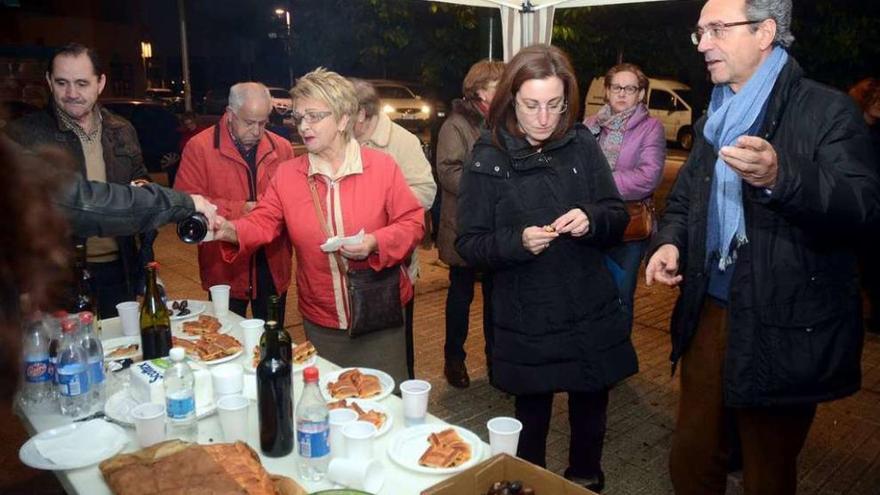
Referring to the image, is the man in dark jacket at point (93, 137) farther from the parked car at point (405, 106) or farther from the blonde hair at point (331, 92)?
the parked car at point (405, 106)

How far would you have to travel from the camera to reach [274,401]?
6.72 feet

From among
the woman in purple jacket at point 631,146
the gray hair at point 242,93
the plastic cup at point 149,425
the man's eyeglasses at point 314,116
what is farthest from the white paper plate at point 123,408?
the woman in purple jacket at point 631,146

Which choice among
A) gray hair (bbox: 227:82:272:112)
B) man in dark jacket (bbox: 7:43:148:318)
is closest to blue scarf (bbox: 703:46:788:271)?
gray hair (bbox: 227:82:272:112)

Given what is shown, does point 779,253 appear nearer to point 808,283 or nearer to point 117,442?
point 808,283

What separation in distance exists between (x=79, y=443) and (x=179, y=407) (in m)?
0.32

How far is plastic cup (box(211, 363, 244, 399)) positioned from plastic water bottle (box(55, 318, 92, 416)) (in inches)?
17.1

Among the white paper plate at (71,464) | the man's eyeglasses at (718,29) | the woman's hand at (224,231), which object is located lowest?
the white paper plate at (71,464)

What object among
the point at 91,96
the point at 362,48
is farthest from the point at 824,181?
the point at 362,48

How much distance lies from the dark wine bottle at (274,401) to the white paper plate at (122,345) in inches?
39.6

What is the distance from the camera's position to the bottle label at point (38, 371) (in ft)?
7.62

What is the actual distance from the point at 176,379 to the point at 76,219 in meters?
0.61

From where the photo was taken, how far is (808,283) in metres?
2.24

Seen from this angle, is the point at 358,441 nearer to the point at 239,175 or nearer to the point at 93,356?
the point at 93,356

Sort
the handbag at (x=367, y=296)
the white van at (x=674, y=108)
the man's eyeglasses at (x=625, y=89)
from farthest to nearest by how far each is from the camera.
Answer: the white van at (x=674, y=108), the man's eyeglasses at (x=625, y=89), the handbag at (x=367, y=296)
